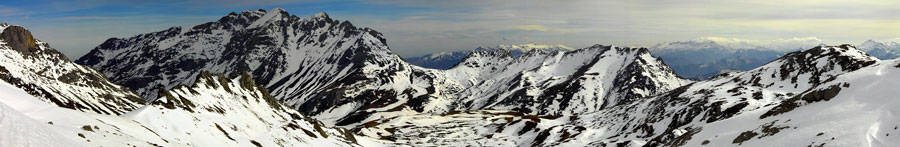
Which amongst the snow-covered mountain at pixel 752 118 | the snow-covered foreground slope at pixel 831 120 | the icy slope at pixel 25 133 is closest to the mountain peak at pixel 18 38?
the snow-covered mountain at pixel 752 118

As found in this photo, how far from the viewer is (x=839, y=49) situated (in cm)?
12112

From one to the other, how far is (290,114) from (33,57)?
120019 millimetres

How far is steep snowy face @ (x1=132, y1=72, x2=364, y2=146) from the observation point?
2151 inches

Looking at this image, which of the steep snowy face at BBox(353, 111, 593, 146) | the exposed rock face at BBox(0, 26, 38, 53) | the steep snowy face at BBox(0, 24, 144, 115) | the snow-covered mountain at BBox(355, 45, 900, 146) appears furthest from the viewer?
the exposed rock face at BBox(0, 26, 38, 53)

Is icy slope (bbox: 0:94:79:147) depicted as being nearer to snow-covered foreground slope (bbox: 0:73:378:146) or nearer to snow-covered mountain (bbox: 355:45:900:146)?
snow-covered foreground slope (bbox: 0:73:378:146)

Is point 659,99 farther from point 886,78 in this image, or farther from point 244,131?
point 244,131

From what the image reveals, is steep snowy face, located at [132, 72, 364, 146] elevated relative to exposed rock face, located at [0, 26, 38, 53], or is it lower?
lower

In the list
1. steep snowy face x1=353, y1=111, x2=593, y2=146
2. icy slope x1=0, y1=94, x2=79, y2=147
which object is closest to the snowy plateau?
icy slope x1=0, y1=94, x2=79, y2=147

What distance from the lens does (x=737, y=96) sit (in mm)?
107500

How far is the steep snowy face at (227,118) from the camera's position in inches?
2151

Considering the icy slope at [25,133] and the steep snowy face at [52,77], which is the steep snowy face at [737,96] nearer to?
the icy slope at [25,133]

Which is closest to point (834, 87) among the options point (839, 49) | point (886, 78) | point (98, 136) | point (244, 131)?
point (886, 78)

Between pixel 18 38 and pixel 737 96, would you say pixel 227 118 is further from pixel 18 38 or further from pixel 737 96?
pixel 18 38

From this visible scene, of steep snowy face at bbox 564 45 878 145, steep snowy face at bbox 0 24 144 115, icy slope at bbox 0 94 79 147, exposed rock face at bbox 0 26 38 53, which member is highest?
exposed rock face at bbox 0 26 38 53
